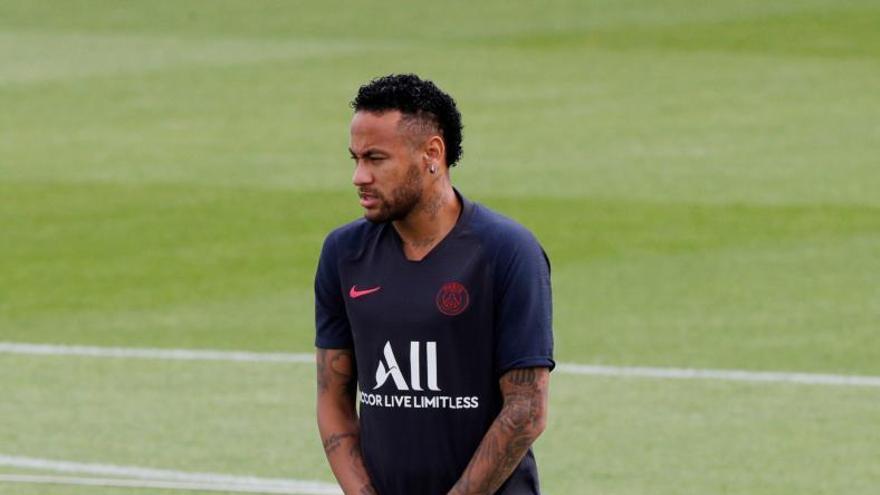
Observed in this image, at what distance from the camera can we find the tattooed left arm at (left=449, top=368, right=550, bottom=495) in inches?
259

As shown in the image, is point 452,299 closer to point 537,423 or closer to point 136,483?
point 537,423

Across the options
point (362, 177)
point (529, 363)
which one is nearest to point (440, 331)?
point (529, 363)

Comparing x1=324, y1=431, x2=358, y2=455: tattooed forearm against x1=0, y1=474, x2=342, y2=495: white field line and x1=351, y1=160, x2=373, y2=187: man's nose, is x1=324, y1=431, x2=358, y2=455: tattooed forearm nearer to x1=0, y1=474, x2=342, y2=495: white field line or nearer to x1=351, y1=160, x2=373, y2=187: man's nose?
x1=351, y1=160, x2=373, y2=187: man's nose

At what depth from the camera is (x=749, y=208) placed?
21.9m

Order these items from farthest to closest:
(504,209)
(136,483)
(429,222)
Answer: (504,209), (136,483), (429,222)

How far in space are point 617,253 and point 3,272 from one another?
4773mm

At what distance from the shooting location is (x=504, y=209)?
22109mm

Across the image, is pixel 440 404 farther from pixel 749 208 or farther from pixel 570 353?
pixel 749 208

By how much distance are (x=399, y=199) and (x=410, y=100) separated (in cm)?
27

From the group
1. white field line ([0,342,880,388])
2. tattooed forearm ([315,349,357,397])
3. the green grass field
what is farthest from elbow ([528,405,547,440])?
white field line ([0,342,880,388])

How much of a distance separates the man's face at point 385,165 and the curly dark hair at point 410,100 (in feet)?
0.11

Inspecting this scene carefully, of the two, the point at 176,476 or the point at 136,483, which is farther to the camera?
the point at 176,476

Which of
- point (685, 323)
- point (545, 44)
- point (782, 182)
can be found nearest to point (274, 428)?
point (685, 323)

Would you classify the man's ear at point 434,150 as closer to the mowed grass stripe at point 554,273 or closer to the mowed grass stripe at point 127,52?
the mowed grass stripe at point 554,273
